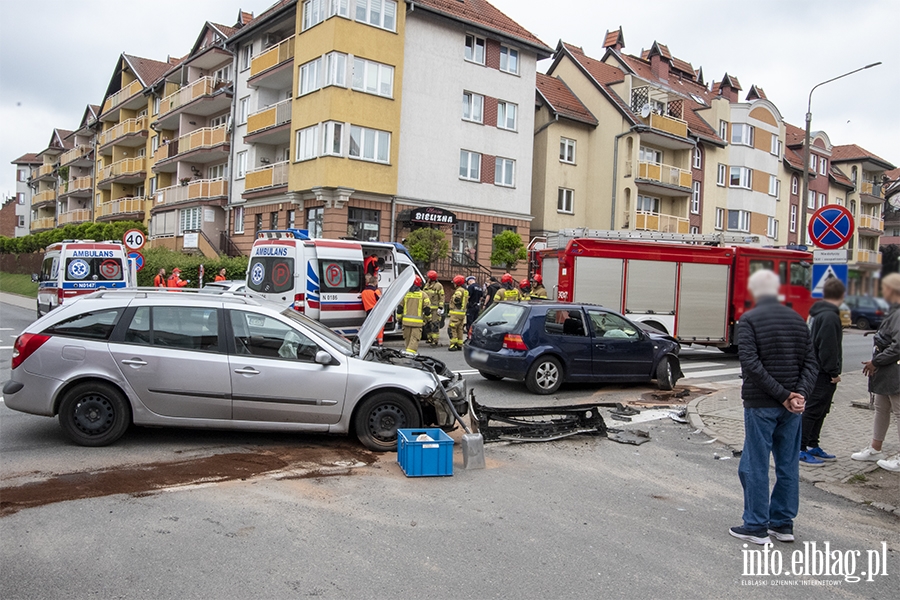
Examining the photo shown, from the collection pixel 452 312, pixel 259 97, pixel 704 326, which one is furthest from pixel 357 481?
pixel 259 97

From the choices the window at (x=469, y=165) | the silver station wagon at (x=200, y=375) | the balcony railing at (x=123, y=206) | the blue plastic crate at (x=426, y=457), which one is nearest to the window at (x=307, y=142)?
the window at (x=469, y=165)

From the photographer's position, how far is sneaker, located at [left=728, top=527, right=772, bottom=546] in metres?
4.84

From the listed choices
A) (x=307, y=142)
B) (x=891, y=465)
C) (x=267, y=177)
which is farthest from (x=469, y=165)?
(x=891, y=465)

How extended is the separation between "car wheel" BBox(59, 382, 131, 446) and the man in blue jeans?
5505 mm

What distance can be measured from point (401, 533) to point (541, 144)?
31407mm

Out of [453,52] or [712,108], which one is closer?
[453,52]

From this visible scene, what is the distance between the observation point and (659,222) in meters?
36.8

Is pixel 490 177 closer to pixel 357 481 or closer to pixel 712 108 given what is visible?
pixel 712 108

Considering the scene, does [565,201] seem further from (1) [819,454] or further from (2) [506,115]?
(1) [819,454]

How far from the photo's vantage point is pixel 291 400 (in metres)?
6.65

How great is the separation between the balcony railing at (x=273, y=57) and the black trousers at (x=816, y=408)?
26.0 m

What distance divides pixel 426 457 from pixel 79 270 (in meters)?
16.3

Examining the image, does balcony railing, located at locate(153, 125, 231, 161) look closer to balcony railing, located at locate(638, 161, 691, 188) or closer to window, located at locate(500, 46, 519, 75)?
window, located at locate(500, 46, 519, 75)

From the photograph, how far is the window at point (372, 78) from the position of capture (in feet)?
84.5
